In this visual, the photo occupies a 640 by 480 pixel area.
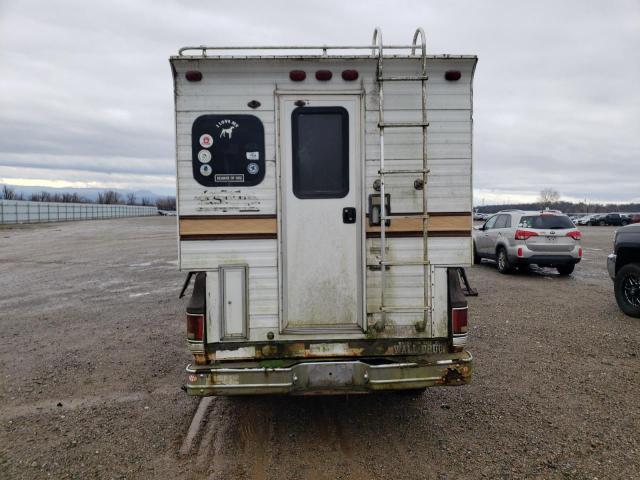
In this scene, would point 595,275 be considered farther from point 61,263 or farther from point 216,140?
point 61,263

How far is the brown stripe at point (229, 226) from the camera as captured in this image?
380 cm

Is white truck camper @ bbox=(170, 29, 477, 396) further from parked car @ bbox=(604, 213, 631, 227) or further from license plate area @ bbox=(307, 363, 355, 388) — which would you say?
parked car @ bbox=(604, 213, 631, 227)

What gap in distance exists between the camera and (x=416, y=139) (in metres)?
3.84

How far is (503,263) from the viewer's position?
12781 millimetres

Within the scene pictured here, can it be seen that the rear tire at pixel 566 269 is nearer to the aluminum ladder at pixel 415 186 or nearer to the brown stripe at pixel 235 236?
the aluminum ladder at pixel 415 186

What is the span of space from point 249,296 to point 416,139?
185cm

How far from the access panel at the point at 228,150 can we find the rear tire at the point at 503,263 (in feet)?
33.7

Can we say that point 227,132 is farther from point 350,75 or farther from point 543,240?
point 543,240

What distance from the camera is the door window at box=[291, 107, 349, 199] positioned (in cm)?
389

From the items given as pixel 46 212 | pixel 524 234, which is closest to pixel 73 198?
pixel 46 212

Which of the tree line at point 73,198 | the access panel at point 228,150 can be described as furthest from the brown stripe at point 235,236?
the tree line at point 73,198

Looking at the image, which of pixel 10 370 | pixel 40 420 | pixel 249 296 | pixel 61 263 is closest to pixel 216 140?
pixel 249 296

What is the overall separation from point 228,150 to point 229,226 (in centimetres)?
61

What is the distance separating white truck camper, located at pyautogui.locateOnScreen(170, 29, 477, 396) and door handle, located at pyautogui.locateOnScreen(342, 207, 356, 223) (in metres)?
0.01
